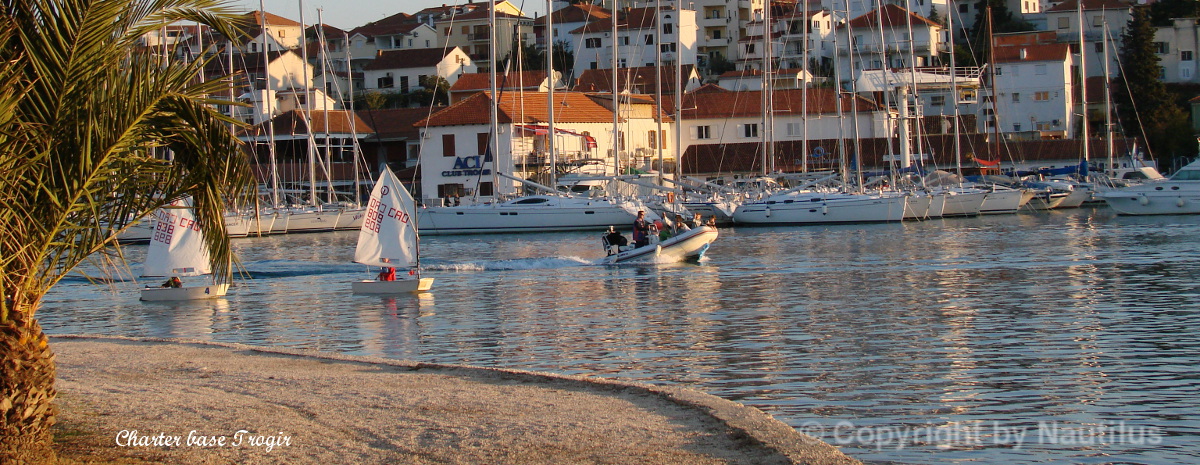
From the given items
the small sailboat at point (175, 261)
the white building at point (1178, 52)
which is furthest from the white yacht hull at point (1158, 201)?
the white building at point (1178, 52)

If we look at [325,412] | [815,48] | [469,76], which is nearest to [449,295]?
[325,412]

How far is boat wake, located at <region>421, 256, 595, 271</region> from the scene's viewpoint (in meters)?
39.0

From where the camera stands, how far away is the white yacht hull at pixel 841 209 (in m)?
61.2

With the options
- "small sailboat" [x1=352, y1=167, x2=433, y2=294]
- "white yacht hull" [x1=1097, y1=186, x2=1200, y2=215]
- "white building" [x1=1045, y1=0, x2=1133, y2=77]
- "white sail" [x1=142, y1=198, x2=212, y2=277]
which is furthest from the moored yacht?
"white building" [x1=1045, y1=0, x2=1133, y2=77]

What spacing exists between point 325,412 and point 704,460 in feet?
13.0

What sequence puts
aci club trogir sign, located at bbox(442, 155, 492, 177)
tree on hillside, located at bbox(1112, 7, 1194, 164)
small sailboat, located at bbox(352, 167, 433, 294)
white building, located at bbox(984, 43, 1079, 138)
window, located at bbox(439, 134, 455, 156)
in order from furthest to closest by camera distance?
white building, located at bbox(984, 43, 1079, 138) < tree on hillside, located at bbox(1112, 7, 1194, 164) < window, located at bbox(439, 134, 455, 156) < aci club trogir sign, located at bbox(442, 155, 492, 177) < small sailboat, located at bbox(352, 167, 433, 294)

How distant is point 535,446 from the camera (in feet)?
32.0

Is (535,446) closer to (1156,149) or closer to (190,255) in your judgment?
(190,255)

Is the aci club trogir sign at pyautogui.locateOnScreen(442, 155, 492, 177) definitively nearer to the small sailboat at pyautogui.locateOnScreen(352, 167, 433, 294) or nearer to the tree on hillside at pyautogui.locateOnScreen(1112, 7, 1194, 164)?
the tree on hillside at pyautogui.locateOnScreen(1112, 7, 1194, 164)

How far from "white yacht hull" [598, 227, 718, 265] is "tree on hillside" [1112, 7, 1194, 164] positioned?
57855 mm

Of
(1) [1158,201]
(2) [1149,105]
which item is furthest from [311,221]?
(2) [1149,105]

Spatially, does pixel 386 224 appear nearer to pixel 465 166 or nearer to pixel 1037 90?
pixel 465 166

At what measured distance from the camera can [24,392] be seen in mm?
8469

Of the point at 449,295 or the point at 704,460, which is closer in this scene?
the point at 704,460
